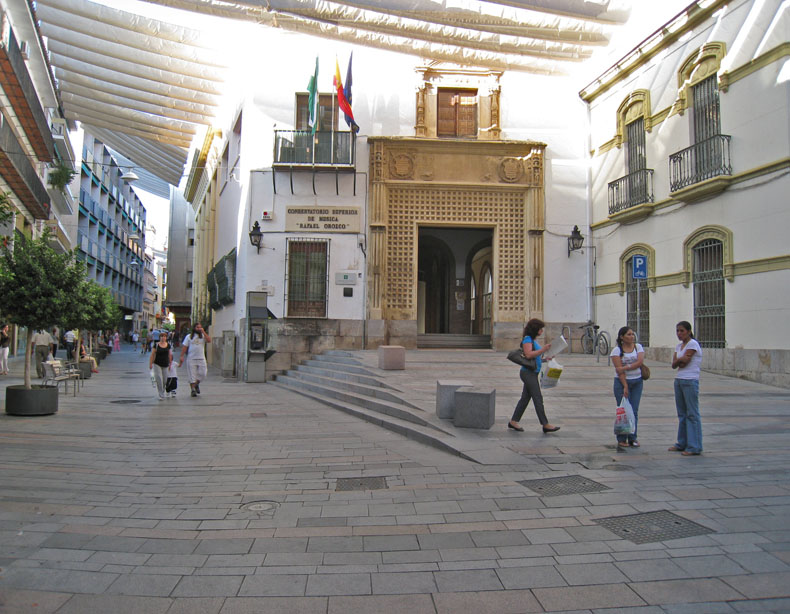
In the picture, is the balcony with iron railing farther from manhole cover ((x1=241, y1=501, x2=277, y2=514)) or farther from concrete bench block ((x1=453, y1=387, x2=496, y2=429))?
manhole cover ((x1=241, y1=501, x2=277, y2=514))

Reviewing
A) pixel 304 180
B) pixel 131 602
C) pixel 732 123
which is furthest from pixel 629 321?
pixel 131 602

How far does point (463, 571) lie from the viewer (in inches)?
142

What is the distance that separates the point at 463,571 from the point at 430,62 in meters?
17.4

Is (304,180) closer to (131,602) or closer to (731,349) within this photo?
(731,349)

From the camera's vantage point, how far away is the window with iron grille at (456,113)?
18.3 metres

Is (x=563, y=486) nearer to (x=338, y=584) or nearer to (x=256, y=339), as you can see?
(x=338, y=584)

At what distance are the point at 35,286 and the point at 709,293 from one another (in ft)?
45.4

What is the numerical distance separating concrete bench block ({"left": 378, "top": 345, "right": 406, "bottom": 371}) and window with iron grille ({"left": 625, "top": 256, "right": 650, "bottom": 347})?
23.8 feet

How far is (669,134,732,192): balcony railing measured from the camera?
42.3ft

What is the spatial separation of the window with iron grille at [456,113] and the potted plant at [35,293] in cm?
1213

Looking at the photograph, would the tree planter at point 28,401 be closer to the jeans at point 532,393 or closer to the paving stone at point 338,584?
the jeans at point 532,393

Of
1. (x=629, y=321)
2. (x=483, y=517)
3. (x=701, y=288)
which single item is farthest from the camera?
(x=629, y=321)

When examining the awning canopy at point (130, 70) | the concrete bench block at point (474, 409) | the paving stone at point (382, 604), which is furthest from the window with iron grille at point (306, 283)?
the paving stone at point (382, 604)

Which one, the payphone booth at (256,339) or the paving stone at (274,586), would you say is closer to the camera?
the paving stone at (274,586)
